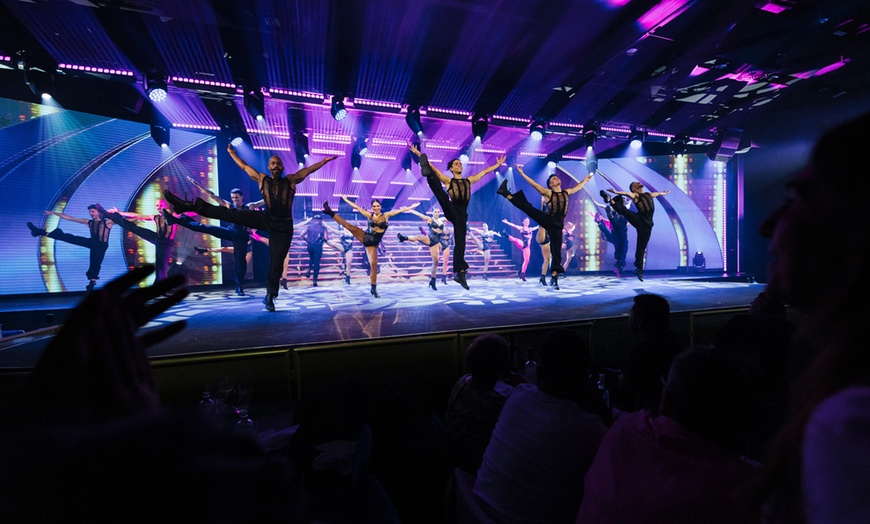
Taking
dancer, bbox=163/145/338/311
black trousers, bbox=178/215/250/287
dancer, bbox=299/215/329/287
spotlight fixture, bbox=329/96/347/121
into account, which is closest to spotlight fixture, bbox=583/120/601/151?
spotlight fixture, bbox=329/96/347/121

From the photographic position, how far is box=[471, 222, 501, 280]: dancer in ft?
34.9

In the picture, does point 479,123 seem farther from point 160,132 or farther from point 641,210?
point 160,132

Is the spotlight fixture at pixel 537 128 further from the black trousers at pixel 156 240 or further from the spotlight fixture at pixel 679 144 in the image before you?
the black trousers at pixel 156 240

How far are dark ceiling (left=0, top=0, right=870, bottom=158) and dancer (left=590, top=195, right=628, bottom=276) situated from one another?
2511mm

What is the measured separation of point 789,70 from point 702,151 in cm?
306

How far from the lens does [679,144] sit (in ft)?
31.0

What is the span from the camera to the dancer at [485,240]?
10.6 meters

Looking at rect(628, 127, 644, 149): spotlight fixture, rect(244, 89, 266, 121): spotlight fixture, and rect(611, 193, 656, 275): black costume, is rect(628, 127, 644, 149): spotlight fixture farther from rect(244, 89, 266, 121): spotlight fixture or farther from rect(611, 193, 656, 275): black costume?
rect(244, 89, 266, 121): spotlight fixture

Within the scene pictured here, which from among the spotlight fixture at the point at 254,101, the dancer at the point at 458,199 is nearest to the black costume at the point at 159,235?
the spotlight fixture at the point at 254,101

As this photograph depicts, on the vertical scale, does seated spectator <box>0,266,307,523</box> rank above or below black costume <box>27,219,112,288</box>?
below

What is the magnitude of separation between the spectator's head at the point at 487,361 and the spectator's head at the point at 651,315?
117cm

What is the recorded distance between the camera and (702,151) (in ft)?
32.2

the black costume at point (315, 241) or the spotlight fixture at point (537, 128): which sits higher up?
the spotlight fixture at point (537, 128)

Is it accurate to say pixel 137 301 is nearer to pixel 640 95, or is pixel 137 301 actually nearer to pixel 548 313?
pixel 548 313
